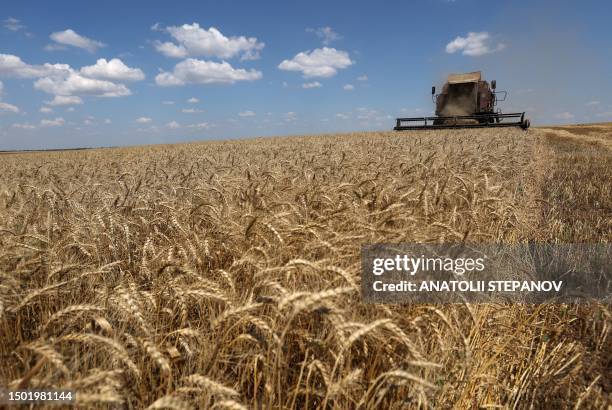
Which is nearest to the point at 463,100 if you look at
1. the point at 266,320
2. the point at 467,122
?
the point at 467,122

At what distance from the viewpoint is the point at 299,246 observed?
2307 mm

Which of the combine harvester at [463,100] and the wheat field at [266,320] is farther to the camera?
the combine harvester at [463,100]

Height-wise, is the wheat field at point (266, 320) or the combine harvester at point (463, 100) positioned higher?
the combine harvester at point (463, 100)

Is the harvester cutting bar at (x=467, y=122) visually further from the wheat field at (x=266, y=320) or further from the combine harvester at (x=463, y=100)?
the wheat field at (x=266, y=320)

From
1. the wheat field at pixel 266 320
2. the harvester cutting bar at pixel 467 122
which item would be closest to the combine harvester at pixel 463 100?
the harvester cutting bar at pixel 467 122

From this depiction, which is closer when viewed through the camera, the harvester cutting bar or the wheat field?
the wheat field

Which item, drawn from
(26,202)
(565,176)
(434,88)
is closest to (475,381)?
(26,202)

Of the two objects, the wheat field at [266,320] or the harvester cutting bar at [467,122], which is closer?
the wheat field at [266,320]

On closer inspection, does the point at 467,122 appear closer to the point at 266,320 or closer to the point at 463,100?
the point at 463,100

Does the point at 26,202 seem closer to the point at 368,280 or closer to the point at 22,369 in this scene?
the point at 22,369

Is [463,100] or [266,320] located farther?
[463,100]

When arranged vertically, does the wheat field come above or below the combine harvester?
below

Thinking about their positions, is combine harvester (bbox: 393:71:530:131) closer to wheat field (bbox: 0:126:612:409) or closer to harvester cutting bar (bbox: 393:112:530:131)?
harvester cutting bar (bbox: 393:112:530:131)

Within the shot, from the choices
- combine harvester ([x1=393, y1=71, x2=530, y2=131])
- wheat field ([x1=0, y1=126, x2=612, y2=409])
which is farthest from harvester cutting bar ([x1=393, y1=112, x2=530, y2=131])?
wheat field ([x1=0, y1=126, x2=612, y2=409])
